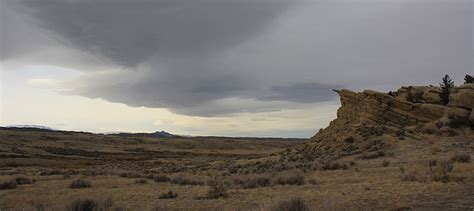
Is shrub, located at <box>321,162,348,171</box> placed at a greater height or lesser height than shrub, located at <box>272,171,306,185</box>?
greater

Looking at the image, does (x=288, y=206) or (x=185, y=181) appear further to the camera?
(x=185, y=181)

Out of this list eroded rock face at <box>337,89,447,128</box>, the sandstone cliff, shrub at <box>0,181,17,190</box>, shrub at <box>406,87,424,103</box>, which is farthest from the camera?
shrub at <box>406,87,424,103</box>

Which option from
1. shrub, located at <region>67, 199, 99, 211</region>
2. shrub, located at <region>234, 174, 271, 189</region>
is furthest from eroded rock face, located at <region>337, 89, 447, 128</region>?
shrub, located at <region>67, 199, 99, 211</region>

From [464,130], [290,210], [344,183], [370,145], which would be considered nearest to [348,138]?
[370,145]

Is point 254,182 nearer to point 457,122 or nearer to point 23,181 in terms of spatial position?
point 23,181

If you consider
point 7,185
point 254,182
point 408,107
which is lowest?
point 7,185

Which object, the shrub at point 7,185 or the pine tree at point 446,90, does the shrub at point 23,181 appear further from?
the pine tree at point 446,90

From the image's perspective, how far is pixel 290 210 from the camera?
1017cm

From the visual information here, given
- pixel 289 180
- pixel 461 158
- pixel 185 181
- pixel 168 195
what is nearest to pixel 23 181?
pixel 185 181

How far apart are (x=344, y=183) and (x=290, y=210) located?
24.9 feet

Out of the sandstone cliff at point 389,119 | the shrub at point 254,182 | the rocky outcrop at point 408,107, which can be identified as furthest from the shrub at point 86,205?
the rocky outcrop at point 408,107

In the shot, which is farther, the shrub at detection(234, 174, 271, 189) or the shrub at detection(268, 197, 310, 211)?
the shrub at detection(234, 174, 271, 189)

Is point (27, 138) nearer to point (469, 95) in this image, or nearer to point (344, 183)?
point (469, 95)

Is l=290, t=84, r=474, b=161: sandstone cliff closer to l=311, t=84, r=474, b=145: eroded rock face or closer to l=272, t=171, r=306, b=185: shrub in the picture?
l=311, t=84, r=474, b=145: eroded rock face
